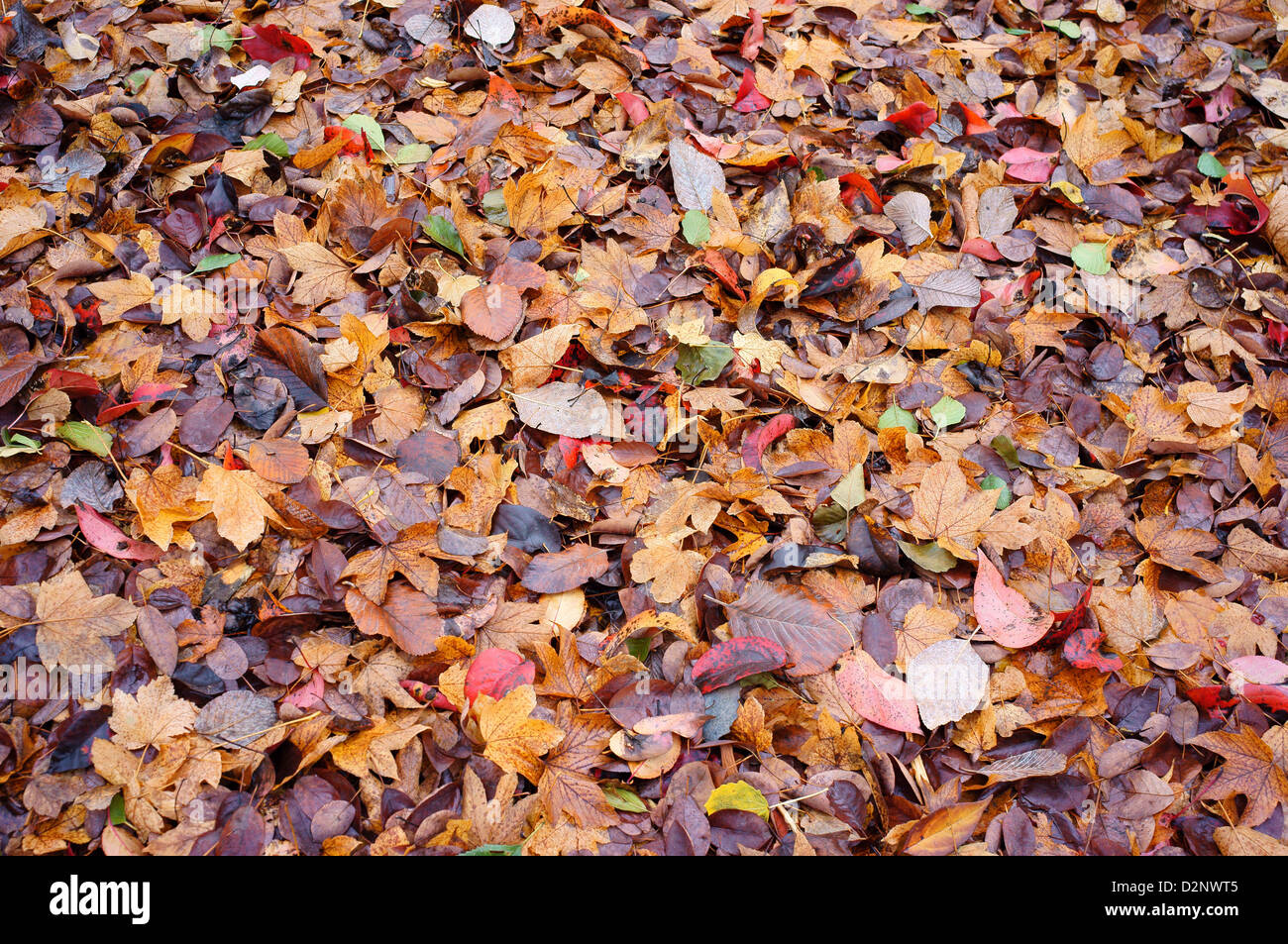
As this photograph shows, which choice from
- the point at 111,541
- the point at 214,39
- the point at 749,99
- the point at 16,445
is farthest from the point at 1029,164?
the point at 16,445

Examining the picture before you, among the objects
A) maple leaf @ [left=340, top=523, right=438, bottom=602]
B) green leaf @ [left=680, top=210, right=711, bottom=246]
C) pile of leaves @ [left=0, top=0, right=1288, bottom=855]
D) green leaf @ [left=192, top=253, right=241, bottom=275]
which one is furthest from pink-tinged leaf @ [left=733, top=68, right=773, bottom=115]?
maple leaf @ [left=340, top=523, right=438, bottom=602]

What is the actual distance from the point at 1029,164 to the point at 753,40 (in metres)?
0.90

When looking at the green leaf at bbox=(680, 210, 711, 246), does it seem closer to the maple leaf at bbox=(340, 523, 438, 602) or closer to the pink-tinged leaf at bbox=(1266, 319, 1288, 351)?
the maple leaf at bbox=(340, 523, 438, 602)

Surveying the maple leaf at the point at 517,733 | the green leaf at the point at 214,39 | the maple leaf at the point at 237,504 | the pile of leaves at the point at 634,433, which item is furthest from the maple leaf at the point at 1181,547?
the green leaf at the point at 214,39

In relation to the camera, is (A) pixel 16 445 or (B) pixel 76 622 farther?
(A) pixel 16 445

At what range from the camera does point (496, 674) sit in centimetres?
149

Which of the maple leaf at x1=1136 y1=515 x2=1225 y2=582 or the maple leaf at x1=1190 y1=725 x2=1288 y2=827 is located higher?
the maple leaf at x1=1136 y1=515 x2=1225 y2=582

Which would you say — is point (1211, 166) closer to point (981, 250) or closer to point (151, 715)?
point (981, 250)

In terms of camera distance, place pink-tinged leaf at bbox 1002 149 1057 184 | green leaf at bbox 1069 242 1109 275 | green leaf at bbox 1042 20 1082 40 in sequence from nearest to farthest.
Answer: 1. green leaf at bbox 1069 242 1109 275
2. pink-tinged leaf at bbox 1002 149 1057 184
3. green leaf at bbox 1042 20 1082 40

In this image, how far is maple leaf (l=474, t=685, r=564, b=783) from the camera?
144 centimetres

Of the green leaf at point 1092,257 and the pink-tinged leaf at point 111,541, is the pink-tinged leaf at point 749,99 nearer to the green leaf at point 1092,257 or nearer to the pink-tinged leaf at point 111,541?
the green leaf at point 1092,257

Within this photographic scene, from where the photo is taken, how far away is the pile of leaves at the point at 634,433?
145cm

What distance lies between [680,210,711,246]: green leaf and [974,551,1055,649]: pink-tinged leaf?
3.36 feet

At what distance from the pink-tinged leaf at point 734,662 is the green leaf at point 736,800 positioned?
0.17m
